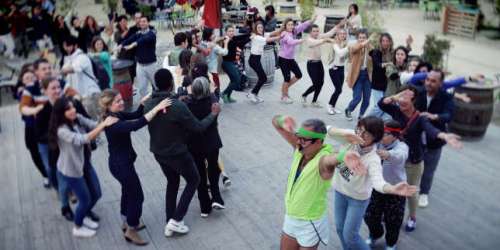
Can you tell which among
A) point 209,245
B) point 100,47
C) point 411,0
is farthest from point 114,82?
point 411,0

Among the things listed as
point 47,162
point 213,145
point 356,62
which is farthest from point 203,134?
point 356,62

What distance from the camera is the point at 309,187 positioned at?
3357 millimetres

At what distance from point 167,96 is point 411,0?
143 inches

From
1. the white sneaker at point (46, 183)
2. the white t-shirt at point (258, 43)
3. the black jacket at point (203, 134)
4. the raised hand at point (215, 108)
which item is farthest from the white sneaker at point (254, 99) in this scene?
the raised hand at point (215, 108)

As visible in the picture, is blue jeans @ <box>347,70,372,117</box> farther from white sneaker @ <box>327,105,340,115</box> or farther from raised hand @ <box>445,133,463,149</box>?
Answer: raised hand @ <box>445,133,463,149</box>

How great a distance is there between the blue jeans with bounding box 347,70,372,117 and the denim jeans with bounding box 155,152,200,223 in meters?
4.12

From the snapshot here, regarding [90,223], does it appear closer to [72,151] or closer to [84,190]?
[84,190]

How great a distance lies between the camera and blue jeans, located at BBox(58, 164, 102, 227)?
184 inches

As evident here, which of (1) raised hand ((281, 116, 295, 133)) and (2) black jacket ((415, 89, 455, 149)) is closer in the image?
(1) raised hand ((281, 116, 295, 133))

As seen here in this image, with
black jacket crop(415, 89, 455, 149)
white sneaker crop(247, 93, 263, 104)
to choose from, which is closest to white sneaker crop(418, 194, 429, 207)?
black jacket crop(415, 89, 455, 149)

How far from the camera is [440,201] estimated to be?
566 centimetres

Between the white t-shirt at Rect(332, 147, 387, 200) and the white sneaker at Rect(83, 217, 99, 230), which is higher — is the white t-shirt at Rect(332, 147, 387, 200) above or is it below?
above

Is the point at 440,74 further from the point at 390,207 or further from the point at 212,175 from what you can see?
the point at 212,175

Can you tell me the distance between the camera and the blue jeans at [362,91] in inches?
308
